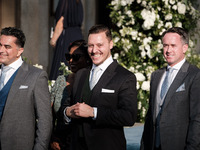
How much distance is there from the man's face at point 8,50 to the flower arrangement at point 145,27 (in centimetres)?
268

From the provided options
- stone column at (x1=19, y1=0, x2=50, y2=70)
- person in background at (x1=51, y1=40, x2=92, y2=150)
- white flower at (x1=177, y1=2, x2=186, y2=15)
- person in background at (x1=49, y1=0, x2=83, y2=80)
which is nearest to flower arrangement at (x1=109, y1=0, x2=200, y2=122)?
white flower at (x1=177, y1=2, x2=186, y2=15)

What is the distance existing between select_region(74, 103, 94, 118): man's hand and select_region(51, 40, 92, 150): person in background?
26.0 inches

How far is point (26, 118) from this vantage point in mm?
2787

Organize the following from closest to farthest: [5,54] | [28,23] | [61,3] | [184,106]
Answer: [184,106] → [5,54] → [61,3] → [28,23]

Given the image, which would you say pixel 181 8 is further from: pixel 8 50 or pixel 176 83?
pixel 8 50

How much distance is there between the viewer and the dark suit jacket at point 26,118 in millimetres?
2768

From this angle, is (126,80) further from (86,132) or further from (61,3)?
(61,3)

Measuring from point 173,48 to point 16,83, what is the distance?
4.07ft

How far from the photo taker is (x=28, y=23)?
24.1ft

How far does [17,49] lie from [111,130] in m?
1.03

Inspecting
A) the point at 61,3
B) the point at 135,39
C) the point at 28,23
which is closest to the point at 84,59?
the point at 135,39

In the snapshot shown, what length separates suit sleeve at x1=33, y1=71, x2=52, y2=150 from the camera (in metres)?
2.76

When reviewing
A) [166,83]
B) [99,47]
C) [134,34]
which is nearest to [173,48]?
[166,83]

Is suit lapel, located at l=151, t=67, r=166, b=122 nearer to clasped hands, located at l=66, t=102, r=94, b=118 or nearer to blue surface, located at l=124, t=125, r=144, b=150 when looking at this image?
clasped hands, located at l=66, t=102, r=94, b=118
